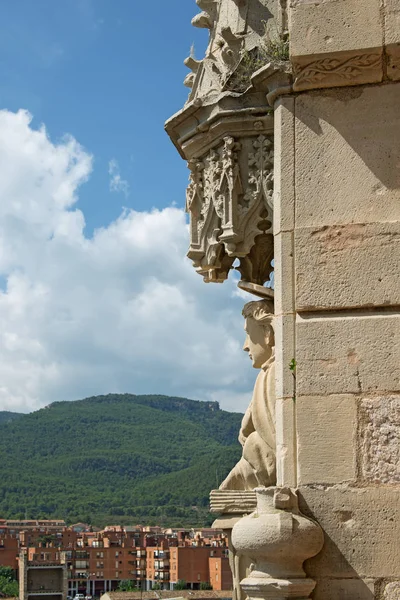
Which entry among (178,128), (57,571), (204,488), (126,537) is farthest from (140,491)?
(178,128)

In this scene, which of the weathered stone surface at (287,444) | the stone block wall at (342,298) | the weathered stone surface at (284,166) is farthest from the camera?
the weathered stone surface at (284,166)

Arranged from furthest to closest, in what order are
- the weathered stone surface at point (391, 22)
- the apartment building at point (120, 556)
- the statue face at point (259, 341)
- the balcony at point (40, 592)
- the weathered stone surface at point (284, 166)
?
the apartment building at point (120, 556)
the balcony at point (40, 592)
the statue face at point (259, 341)
the weathered stone surface at point (284, 166)
the weathered stone surface at point (391, 22)

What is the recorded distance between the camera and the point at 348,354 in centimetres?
491

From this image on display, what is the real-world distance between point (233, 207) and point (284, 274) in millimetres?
1026

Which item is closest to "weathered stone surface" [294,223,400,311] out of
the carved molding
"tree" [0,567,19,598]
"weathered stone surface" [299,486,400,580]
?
the carved molding

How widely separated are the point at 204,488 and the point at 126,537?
49.5 m

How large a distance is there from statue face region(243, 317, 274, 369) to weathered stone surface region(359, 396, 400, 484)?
1335mm

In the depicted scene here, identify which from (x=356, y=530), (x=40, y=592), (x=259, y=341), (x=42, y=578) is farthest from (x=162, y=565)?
(x=356, y=530)

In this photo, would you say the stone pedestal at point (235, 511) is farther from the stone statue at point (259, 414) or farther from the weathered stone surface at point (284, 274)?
the weathered stone surface at point (284, 274)

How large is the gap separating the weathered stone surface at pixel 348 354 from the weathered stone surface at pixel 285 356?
0.04 metres

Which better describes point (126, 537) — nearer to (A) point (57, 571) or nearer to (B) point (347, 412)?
(A) point (57, 571)

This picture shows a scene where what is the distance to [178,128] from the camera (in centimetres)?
643

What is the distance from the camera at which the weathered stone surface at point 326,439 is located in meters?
4.85

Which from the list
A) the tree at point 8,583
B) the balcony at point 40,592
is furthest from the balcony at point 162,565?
the tree at point 8,583
